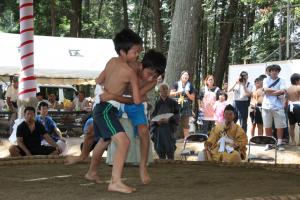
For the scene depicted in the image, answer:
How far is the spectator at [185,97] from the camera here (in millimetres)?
7317

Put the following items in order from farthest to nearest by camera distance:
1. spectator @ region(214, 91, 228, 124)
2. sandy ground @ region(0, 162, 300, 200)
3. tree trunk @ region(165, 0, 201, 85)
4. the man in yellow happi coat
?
tree trunk @ region(165, 0, 201, 85) → spectator @ region(214, 91, 228, 124) → the man in yellow happi coat → sandy ground @ region(0, 162, 300, 200)

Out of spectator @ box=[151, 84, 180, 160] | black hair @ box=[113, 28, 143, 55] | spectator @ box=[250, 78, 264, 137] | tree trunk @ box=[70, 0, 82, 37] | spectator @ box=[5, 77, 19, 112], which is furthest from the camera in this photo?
tree trunk @ box=[70, 0, 82, 37]

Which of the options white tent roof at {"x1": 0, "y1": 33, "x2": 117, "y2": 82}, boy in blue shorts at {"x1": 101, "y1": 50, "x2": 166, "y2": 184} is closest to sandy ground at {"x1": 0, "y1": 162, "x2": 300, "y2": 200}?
boy in blue shorts at {"x1": 101, "y1": 50, "x2": 166, "y2": 184}

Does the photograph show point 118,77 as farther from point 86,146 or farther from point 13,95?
point 13,95

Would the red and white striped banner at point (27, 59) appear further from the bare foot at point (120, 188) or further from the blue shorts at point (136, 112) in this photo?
the bare foot at point (120, 188)

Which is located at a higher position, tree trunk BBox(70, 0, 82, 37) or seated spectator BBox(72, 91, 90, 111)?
tree trunk BBox(70, 0, 82, 37)

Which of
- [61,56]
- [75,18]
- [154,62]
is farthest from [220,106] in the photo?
[75,18]

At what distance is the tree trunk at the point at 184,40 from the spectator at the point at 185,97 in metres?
0.47

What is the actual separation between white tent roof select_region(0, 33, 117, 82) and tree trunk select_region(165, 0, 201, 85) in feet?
12.7

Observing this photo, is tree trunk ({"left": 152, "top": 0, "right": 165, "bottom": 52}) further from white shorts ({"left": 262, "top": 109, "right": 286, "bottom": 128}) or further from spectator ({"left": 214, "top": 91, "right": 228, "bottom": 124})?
white shorts ({"left": 262, "top": 109, "right": 286, "bottom": 128})

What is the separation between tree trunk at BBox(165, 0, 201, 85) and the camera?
7965 millimetres

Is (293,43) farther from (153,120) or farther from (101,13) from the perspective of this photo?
(101,13)

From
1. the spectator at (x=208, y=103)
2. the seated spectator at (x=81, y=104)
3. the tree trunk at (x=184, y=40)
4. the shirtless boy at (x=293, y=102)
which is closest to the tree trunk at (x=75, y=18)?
the seated spectator at (x=81, y=104)

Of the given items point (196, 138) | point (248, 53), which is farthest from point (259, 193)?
point (248, 53)
